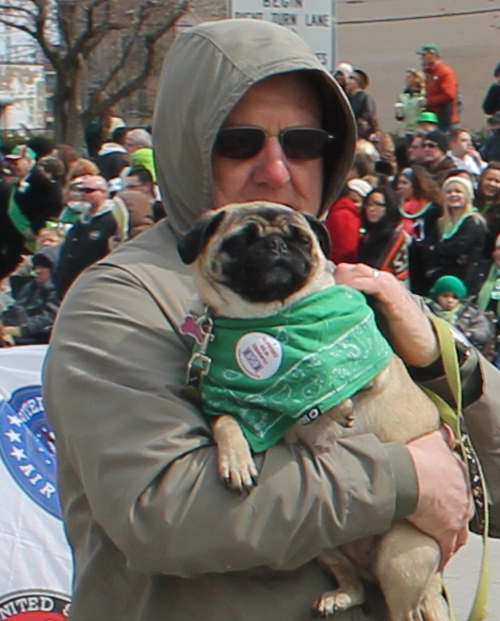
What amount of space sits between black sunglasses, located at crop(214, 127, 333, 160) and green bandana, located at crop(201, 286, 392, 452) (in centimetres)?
35

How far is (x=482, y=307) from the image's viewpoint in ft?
26.7

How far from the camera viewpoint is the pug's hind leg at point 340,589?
207 cm

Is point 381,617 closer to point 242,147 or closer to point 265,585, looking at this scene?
point 265,585

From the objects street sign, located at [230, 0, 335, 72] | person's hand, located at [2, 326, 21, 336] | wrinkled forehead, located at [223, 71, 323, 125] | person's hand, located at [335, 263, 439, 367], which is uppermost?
wrinkled forehead, located at [223, 71, 323, 125]

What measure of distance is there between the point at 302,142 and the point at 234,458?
72cm

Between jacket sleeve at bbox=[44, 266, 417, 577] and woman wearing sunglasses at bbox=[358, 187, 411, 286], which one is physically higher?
jacket sleeve at bbox=[44, 266, 417, 577]

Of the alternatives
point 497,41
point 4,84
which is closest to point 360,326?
point 497,41

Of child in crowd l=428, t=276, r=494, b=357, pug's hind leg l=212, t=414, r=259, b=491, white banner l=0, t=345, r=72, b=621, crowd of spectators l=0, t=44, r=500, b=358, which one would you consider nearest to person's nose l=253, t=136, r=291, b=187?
pug's hind leg l=212, t=414, r=259, b=491

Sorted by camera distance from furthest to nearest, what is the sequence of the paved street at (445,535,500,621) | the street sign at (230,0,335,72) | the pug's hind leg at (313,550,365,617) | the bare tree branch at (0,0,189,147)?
the bare tree branch at (0,0,189,147) → the street sign at (230,0,335,72) → the paved street at (445,535,500,621) → the pug's hind leg at (313,550,365,617)

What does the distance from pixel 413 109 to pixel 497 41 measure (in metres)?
7.68

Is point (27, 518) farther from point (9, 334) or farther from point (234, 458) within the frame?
point (9, 334)

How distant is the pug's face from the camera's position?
2160 millimetres

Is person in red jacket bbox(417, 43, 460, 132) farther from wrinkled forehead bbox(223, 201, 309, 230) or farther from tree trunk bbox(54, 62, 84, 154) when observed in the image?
wrinkled forehead bbox(223, 201, 309, 230)

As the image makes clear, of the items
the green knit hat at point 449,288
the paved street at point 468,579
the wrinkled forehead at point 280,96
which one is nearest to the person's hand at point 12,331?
the green knit hat at point 449,288
